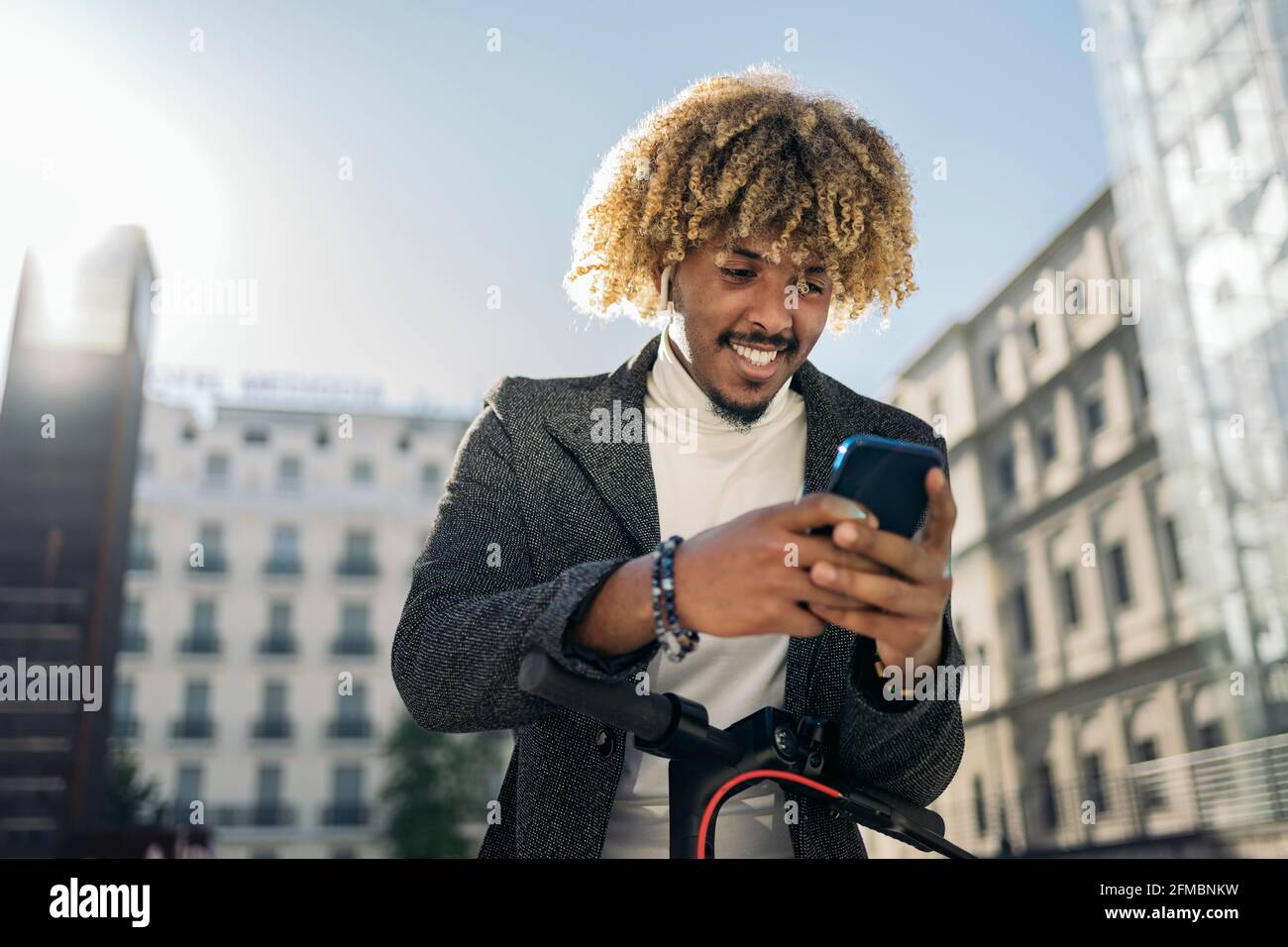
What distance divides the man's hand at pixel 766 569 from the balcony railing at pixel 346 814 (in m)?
36.6

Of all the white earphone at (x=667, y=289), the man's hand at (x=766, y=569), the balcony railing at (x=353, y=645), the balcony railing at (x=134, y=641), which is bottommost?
the man's hand at (x=766, y=569)

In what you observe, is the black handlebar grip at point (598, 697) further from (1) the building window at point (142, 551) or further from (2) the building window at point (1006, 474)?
(1) the building window at point (142, 551)

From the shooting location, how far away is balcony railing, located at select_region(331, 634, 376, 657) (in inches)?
1420

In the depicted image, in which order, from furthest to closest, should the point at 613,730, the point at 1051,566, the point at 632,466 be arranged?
the point at 1051,566 < the point at 632,466 < the point at 613,730

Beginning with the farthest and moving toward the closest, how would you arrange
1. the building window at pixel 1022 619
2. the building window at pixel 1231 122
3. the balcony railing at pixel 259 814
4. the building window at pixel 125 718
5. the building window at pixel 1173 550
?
the balcony railing at pixel 259 814
the building window at pixel 125 718
the building window at pixel 1022 619
the building window at pixel 1173 550
the building window at pixel 1231 122

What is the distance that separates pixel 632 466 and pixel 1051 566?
24519mm

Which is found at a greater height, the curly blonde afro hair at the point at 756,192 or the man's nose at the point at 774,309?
the curly blonde afro hair at the point at 756,192

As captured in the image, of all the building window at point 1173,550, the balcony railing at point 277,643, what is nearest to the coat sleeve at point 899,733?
the building window at point 1173,550

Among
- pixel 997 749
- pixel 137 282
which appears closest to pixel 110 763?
pixel 137 282

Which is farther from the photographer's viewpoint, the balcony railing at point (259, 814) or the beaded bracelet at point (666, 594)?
the balcony railing at point (259, 814)

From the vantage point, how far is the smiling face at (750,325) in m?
1.51

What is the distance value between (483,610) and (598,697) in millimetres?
198
